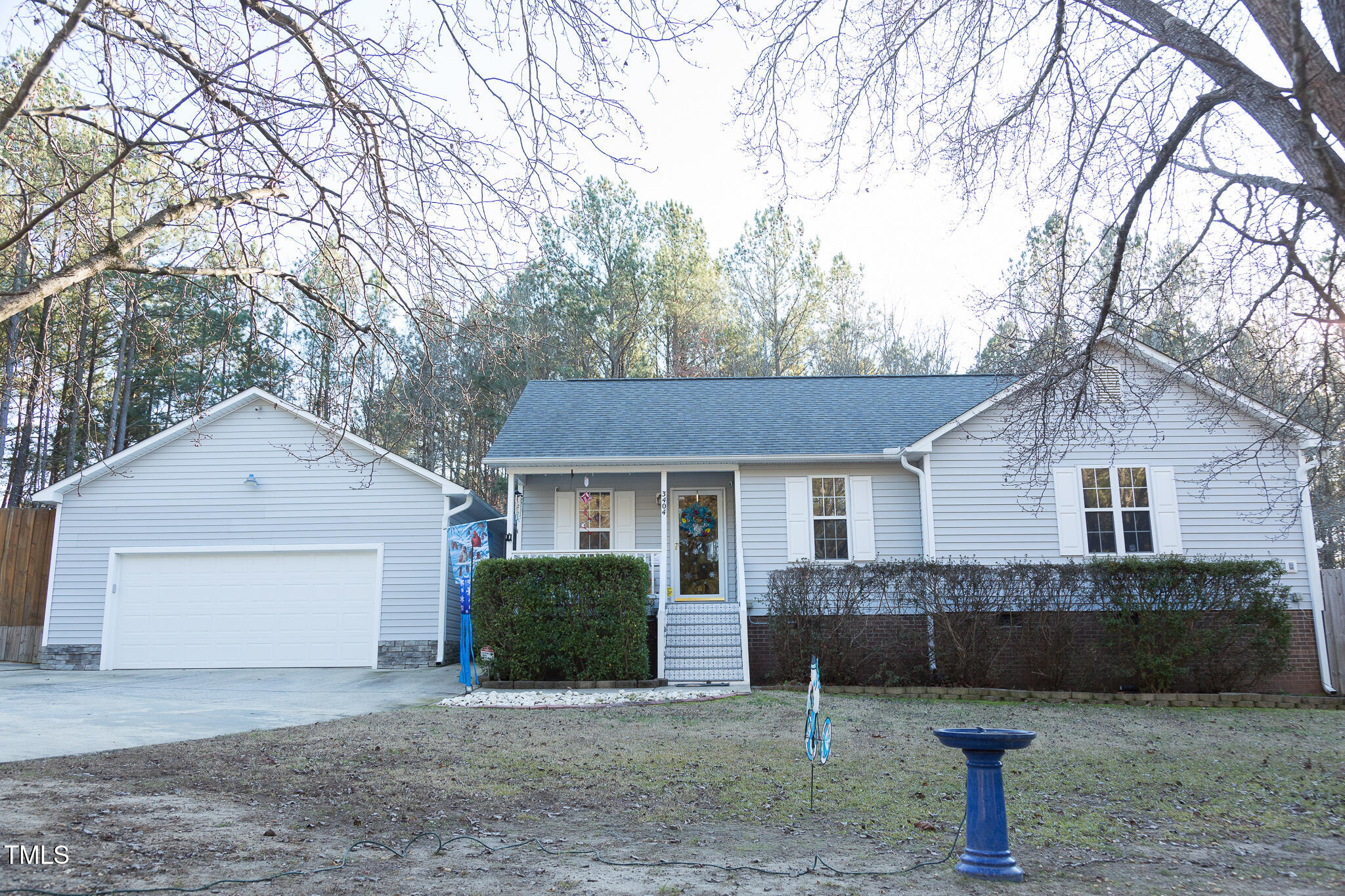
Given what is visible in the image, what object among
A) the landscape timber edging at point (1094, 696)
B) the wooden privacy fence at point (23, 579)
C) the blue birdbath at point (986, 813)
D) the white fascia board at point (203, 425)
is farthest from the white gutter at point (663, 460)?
the blue birdbath at point (986, 813)

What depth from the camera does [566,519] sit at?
15.7 metres

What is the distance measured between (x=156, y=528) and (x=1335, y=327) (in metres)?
16.8

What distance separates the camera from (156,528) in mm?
16281

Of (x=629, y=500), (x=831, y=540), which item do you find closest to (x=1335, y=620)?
(x=831, y=540)

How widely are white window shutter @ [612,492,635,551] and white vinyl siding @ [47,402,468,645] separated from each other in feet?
10.2

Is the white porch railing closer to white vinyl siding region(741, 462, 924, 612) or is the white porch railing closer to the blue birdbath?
white vinyl siding region(741, 462, 924, 612)

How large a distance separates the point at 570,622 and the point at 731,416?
17.9 feet

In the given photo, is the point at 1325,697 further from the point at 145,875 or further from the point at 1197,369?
the point at 145,875

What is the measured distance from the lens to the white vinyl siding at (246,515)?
1611 centimetres

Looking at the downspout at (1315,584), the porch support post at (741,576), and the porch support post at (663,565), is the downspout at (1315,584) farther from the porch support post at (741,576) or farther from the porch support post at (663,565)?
the porch support post at (663,565)

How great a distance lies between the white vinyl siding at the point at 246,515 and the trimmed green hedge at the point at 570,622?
144 inches

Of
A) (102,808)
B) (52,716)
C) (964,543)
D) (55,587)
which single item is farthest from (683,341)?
(102,808)

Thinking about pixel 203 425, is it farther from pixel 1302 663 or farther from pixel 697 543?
pixel 1302 663

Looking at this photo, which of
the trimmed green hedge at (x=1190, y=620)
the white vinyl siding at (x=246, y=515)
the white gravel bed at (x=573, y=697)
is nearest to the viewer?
the white gravel bed at (x=573, y=697)
